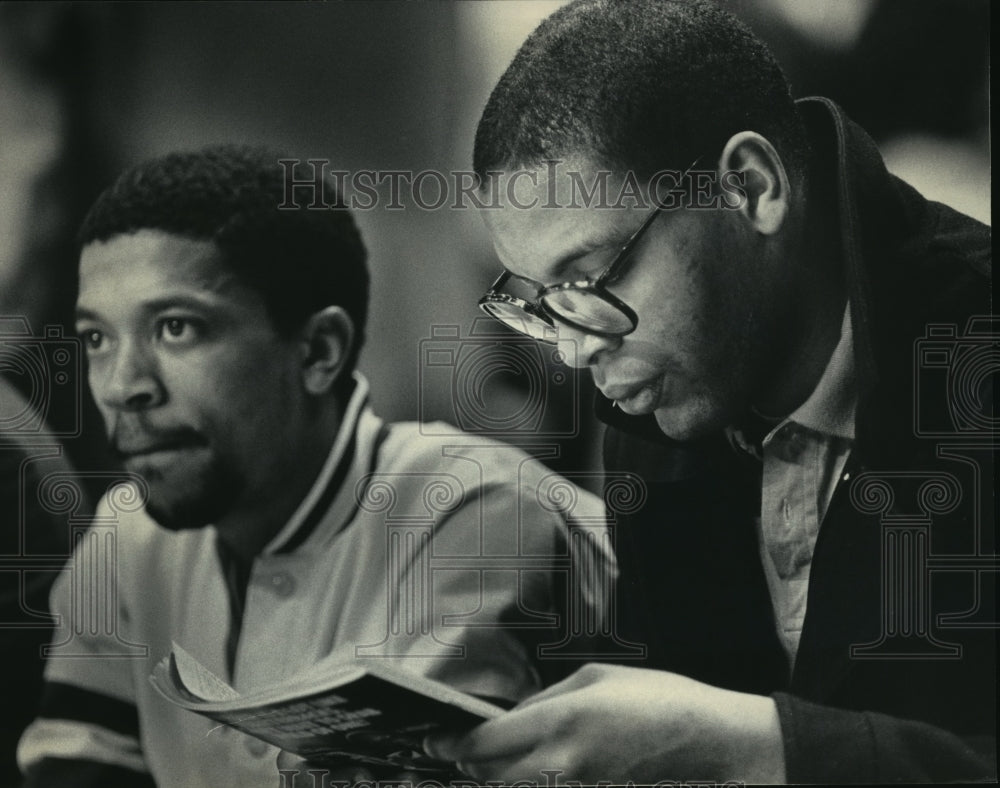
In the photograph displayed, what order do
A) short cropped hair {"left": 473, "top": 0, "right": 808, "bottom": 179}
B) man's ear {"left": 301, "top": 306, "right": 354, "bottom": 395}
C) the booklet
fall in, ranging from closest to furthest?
the booklet
short cropped hair {"left": 473, "top": 0, "right": 808, "bottom": 179}
man's ear {"left": 301, "top": 306, "right": 354, "bottom": 395}

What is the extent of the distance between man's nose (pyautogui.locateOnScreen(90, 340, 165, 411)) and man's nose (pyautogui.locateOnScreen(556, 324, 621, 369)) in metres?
0.72

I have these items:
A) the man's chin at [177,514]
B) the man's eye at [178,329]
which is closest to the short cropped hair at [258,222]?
the man's eye at [178,329]

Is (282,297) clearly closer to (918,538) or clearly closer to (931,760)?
(918,538)

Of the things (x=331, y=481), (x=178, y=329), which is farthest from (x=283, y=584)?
(x=178, y=329)

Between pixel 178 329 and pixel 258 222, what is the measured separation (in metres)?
0.24

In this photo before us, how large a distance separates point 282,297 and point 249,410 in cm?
21

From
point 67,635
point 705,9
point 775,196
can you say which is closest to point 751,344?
point 775,196

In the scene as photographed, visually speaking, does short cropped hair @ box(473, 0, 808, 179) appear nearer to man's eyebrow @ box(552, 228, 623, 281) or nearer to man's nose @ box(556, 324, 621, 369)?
man's eyebrow @ box(552, 228, 623, 281)

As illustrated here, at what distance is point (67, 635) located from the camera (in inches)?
81.0

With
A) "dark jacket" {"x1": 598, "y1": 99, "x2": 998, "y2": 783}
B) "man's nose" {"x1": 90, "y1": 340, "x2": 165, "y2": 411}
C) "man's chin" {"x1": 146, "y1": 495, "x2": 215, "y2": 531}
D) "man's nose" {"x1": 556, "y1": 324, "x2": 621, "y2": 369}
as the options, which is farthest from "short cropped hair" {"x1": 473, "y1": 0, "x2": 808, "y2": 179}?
"man's chin" {"x1": 146, "y1": 495, "x2": 215, "y2": 531}

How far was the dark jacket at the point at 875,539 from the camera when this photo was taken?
1979 millimetres

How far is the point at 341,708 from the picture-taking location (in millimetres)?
1820

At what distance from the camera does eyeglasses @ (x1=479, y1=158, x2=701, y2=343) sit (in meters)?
1.92

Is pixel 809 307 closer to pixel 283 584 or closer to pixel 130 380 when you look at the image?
pixel 283 584
